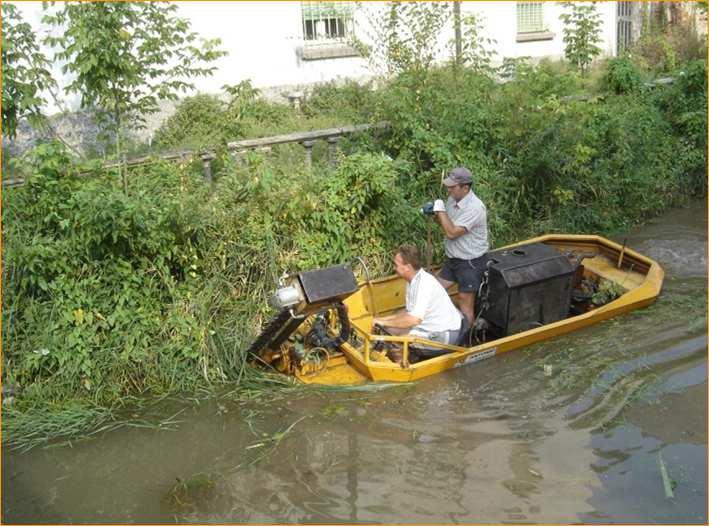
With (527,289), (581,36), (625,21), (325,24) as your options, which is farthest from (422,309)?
(625,21)

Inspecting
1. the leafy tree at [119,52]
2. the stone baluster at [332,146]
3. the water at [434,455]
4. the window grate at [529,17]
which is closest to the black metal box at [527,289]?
the water at [434,455]

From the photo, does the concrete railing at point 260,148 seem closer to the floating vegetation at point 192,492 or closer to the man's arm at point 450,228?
the man's arm at point 450,228

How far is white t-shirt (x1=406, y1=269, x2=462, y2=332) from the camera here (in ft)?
23.3

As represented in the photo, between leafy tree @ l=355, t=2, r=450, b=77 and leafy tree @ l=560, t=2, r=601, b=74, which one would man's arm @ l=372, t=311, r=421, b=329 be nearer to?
leafy tree @ l=355, t=2, r=450, b=77

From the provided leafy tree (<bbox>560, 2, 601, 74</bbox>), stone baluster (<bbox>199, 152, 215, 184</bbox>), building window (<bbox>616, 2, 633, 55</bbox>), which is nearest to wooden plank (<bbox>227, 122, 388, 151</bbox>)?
stone baluster (<bbox>199, 152, 215, 184</bbox>)

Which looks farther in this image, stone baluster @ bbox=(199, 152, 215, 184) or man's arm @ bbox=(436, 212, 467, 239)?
stone baluster @ bbox=(199, 152, 215, 184)

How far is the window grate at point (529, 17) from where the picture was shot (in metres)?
17.3

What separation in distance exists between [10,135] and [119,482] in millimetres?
3873

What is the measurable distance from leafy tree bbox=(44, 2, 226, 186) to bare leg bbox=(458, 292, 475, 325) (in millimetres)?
3932

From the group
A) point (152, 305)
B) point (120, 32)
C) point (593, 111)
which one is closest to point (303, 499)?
point (152, 305)

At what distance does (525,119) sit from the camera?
10.5 meters

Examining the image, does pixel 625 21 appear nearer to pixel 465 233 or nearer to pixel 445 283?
pixel 445 283

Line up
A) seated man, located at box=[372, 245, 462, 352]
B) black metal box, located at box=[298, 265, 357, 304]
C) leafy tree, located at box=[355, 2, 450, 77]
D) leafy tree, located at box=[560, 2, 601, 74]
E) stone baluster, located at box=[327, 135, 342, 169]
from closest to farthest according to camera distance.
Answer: black metal box, located at box=[298, 265, 357, 304]
seated man, located at box=[372, 245, 462, 352]
stone baluster, located at box=[327, 135, 342, 169]
leafy tree, located at box=[355, 2, 450, 77]
leafy tree, located at box=[560, 2, 601, 74]

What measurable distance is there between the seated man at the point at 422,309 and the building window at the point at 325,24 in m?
8.19
